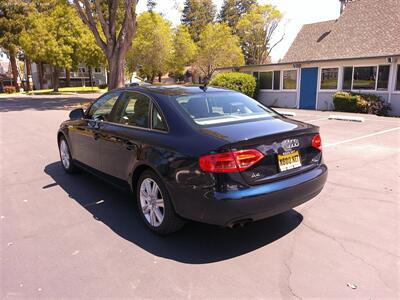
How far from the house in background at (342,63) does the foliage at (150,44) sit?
17145 millimetres

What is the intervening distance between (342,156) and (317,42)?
18.3 metres

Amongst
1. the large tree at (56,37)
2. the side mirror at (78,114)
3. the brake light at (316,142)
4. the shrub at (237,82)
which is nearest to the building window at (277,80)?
the shrub at (237,82)

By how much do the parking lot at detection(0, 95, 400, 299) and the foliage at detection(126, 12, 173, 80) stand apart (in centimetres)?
3443

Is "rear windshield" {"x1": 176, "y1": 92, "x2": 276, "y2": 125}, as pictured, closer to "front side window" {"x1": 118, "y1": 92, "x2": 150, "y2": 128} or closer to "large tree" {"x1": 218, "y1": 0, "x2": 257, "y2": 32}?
"front side window" {"x1": 118, "y1": 92, "x2": 150, "y2": 128}

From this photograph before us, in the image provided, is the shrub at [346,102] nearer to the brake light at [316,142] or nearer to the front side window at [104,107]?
the brake light at [316,142]

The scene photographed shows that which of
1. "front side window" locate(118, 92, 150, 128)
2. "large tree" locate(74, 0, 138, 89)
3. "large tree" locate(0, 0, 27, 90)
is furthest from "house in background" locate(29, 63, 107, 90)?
"front side window" locate(118, 92, 150, 128)

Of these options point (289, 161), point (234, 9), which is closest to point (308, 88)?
point (289, 161)

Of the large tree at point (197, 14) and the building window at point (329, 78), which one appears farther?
the large tree at point (197, 14)

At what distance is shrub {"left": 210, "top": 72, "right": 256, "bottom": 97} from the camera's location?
2122 cm

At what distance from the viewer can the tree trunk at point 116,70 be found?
19.8 metres

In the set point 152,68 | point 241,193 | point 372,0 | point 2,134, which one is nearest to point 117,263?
point 241,193

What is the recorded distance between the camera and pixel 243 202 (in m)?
3.11

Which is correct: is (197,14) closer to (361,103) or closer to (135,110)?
(361,103)

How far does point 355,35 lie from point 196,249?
2150 centimetres
